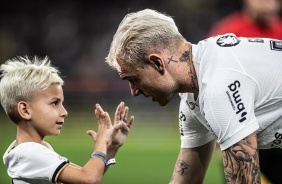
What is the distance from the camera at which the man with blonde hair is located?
250 centimetres

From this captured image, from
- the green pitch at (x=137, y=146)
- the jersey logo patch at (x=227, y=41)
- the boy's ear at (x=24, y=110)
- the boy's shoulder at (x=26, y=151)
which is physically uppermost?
the jersey logo patch at (x=227, y=41)

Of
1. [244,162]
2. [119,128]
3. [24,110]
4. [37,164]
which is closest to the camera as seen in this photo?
[244,162]

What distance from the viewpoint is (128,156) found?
32.0ft

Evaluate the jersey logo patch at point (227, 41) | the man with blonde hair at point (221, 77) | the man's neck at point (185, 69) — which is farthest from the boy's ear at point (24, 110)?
the jersey logo patch at point (227, 41)

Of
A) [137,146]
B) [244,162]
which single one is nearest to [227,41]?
[244,162]

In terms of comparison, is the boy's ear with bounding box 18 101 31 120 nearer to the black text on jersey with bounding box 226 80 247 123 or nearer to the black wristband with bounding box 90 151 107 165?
the black wristband with bounding box 90 151 107 165

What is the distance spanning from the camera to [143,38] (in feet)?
9.02

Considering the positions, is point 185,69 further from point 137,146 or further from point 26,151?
point 137,146

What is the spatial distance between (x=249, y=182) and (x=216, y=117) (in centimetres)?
38

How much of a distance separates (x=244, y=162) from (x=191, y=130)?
3.23 feet

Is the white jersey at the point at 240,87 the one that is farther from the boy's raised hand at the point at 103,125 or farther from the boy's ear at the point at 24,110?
the boy's ear at the point at 24,110

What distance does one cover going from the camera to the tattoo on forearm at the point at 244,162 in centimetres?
248

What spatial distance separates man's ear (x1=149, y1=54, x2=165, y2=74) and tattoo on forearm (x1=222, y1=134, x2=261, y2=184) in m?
0.63

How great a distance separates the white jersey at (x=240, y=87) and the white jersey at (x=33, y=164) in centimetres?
98
